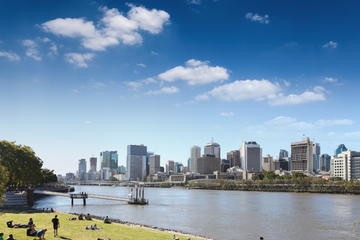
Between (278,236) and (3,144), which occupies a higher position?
(3,144)

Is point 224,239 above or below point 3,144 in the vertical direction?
below

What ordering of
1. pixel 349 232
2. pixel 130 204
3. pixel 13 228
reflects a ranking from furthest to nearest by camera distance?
pixel 130 204 < pixel 349 232 < pixel 13 228

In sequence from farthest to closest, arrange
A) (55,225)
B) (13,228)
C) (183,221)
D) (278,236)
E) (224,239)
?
(183,221) < (278,236) < (224,239) < (13,228) < (55,225)

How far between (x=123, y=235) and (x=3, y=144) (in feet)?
192

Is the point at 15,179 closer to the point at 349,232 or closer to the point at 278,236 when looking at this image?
the point at 278,236

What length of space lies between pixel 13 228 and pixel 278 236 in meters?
36.8

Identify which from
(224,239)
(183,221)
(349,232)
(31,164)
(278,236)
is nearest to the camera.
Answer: (224,239)

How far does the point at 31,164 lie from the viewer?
9669 cm

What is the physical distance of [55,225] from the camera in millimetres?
38406

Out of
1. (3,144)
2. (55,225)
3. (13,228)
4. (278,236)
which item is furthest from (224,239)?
(3,144)

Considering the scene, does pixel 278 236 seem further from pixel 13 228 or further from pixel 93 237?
pixel 13 228

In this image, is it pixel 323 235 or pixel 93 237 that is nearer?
pixel 93 237

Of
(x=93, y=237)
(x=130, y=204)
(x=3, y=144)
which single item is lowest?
(x=130, y=204)

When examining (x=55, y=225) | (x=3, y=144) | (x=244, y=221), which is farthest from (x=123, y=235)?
(x=3, y=144)
